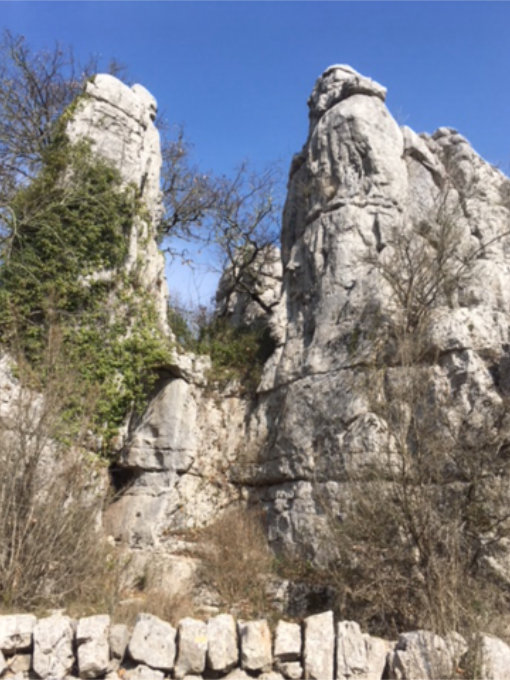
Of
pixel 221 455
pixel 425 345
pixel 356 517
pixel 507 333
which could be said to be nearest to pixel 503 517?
pixel 356 517

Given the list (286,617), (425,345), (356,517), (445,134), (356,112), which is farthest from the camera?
(445,134)

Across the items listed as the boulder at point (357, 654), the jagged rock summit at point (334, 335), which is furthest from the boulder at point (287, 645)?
the jagged rock summit at point (334, 335)

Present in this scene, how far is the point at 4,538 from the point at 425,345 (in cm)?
783

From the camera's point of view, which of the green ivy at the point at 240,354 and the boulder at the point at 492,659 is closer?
the boulder at the point at 492,659

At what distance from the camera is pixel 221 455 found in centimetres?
1360

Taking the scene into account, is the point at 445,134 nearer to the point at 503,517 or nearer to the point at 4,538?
the point at 503,517

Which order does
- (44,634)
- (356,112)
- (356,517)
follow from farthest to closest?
(356,112) → (356,517) → (44,634)

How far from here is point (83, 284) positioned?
12.1 m

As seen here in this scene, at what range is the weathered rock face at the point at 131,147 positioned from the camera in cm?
1345

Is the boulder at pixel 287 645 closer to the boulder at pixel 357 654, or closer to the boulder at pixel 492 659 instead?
the boulder at pixel 357 654

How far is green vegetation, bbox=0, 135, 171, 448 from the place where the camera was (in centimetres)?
1142

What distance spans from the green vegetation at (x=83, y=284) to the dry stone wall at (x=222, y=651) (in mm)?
5333

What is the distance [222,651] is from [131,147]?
11.2m

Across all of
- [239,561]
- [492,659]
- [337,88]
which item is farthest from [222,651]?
[337,88]
